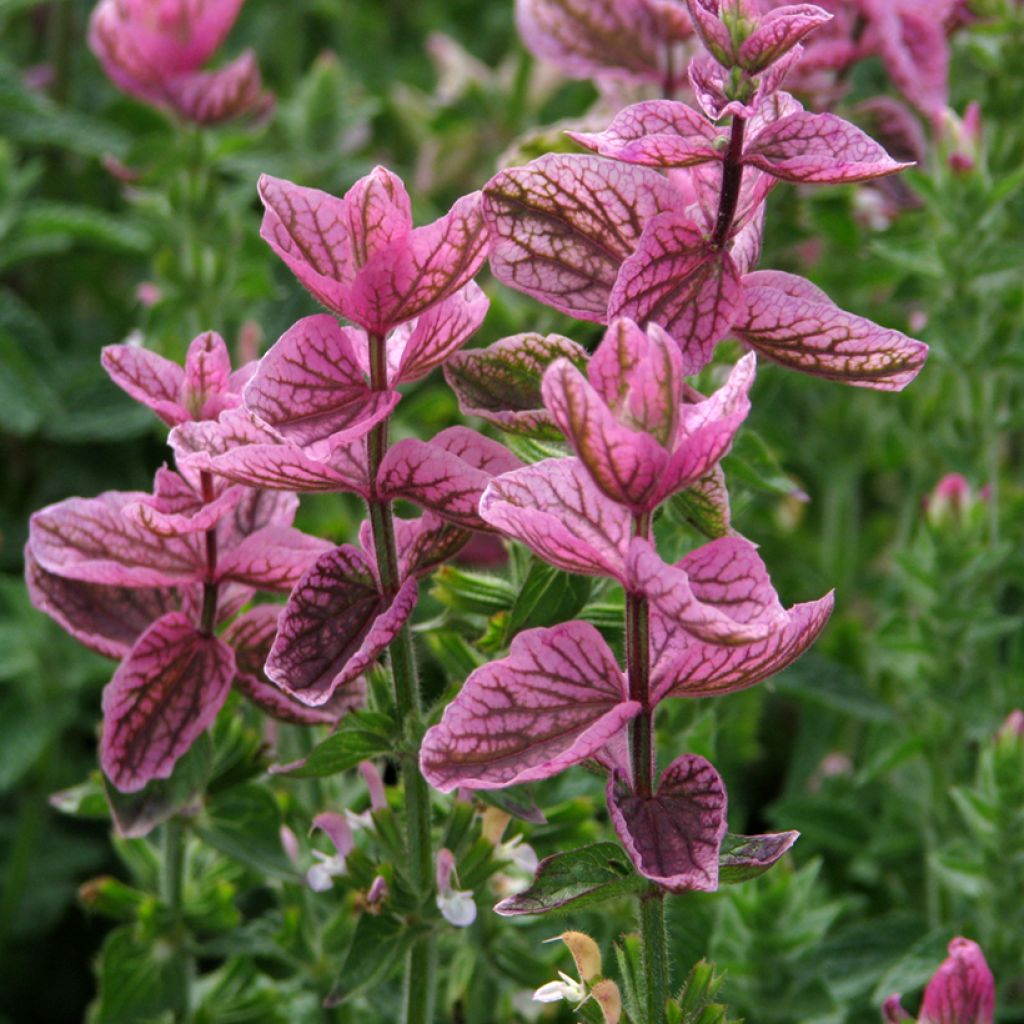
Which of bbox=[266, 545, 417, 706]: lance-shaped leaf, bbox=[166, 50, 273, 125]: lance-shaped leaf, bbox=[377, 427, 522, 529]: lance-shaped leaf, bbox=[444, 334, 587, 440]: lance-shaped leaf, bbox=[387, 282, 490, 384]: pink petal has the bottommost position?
bbox=[166, 50, 273, 125]: lance-shaped leaf

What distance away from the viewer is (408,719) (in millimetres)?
692

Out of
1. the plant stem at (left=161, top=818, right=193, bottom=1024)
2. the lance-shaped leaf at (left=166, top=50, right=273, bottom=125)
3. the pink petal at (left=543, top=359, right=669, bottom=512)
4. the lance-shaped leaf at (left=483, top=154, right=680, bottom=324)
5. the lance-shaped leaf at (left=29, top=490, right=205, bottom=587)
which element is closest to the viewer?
the pink petal at (left=543, top=359, right=669, bottom=512)

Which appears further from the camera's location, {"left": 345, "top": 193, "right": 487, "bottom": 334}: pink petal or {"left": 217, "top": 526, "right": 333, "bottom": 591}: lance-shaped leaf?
{"left": 217, "top": 526, "right": 333, "bottom": 591}: lance-shaped leaf

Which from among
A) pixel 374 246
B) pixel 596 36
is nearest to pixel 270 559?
pixel 374 246

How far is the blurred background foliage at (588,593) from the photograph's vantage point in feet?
3.19

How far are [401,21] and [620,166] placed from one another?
6.75 ft

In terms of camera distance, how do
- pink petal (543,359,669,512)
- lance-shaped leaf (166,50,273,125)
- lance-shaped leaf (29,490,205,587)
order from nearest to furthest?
pink petal (543,359,669,512), lance-shaped leaf (29,490,205,587), lance-shaped leaf (166,50,273,125)

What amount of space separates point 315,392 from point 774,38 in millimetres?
224

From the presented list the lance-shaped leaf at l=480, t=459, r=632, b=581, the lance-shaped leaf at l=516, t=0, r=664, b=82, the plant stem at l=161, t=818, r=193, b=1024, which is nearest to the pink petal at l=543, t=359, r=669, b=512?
the lance-shaped leaf at l=480, t=459, r=632, b=581

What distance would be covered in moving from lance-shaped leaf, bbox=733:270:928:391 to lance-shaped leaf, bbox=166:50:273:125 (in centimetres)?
81

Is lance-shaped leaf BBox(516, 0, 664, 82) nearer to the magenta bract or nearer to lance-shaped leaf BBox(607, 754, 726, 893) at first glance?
the magenta bract

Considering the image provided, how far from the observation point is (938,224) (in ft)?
4.11

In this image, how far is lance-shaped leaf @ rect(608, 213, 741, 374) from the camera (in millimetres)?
616

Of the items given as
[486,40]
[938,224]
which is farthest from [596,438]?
[486,40]
